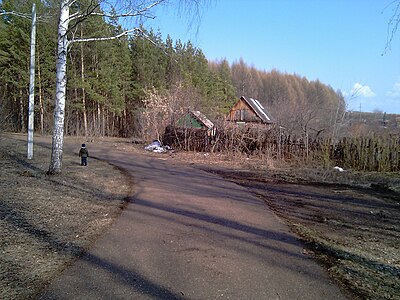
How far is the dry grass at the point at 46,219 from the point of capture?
378 centimetres

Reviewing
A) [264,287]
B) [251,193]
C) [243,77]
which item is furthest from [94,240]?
[243,77]

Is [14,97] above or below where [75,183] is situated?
above

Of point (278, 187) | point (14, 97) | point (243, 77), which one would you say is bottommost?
point (278, 187)

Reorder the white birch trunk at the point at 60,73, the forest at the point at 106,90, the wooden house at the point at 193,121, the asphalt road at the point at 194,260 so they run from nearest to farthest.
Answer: the asphalt road at the point at 194,260
the white birch trunk at the point at 60,73
the wooden house at the point at 193,121
the forest at the point at 106,90

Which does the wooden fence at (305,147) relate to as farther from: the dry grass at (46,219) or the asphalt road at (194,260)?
the asphalt road at (194,260)

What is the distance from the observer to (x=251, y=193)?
9672 millimetres

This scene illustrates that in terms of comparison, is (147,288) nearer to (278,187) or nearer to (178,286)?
(178,286)

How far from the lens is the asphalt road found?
350 centimetres

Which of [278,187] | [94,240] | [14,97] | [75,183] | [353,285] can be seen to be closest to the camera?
[353,285]

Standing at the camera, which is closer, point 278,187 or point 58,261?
point 58,261

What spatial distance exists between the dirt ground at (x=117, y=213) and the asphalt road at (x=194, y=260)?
294 mm

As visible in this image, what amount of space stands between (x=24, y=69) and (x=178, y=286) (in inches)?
1429

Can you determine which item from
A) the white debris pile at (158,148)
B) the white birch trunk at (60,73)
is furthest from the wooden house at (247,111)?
the white birch trunk at (60,73)

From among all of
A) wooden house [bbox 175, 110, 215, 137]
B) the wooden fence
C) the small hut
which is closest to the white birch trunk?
the wooden fence
